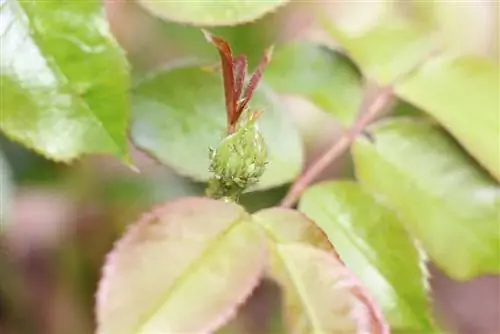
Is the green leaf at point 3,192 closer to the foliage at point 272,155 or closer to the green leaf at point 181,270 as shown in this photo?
the foliage at point 272,155

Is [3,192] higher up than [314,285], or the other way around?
[314,285]

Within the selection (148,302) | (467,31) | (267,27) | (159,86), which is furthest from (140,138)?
(467,31)

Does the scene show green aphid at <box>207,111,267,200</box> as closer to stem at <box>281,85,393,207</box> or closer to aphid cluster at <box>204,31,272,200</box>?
aphid cluster at <box>204,31,272,200</box>

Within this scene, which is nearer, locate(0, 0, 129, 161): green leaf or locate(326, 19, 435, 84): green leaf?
locate(0, 0, 129, 161): green leaf

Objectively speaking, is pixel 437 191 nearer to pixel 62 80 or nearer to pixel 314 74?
pixel 314 74

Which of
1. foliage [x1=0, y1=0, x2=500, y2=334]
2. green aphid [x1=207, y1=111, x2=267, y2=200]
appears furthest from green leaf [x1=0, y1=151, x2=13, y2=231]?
green aphid [x1=207, y1=111, x2=267, y2=200]

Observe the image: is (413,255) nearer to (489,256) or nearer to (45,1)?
(489,256)

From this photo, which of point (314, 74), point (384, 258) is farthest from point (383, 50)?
point (384, 258)
